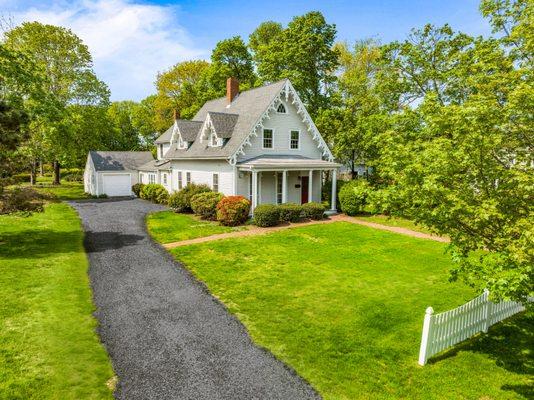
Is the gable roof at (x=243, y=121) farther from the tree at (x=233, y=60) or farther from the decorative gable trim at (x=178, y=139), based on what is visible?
the tree at (x=233, y=60)

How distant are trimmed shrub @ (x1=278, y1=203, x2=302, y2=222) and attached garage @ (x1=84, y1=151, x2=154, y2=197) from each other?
24.5 metres

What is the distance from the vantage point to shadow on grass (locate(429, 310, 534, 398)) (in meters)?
7.80

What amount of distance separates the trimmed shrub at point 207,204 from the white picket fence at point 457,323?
56.3 ft

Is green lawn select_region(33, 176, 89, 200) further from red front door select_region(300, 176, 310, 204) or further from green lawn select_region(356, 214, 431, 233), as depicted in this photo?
green lawn select_region(356, 214, 431, 233)

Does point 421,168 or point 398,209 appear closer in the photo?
point 421,168

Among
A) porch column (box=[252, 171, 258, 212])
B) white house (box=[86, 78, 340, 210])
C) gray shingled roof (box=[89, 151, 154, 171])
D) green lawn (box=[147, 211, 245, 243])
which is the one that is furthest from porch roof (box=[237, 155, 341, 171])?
gray shingled roof (box=[89, 151, 154, 171])

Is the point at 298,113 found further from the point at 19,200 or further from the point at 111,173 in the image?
the point at 111,173

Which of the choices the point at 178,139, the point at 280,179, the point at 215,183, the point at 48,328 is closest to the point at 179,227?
the point at 215,183

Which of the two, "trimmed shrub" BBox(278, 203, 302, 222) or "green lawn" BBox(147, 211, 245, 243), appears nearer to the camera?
"green lawn" BBox(147, 211, 245, 243)

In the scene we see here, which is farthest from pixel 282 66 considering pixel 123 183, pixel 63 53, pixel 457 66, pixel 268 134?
pixel 63 53

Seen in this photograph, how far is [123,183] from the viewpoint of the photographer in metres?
40.2

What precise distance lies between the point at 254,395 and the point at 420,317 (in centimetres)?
588

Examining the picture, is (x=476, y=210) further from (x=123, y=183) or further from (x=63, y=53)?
(x=63, y=53)

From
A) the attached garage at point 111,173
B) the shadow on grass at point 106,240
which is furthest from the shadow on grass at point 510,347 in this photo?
the attached garage at point 111,173
